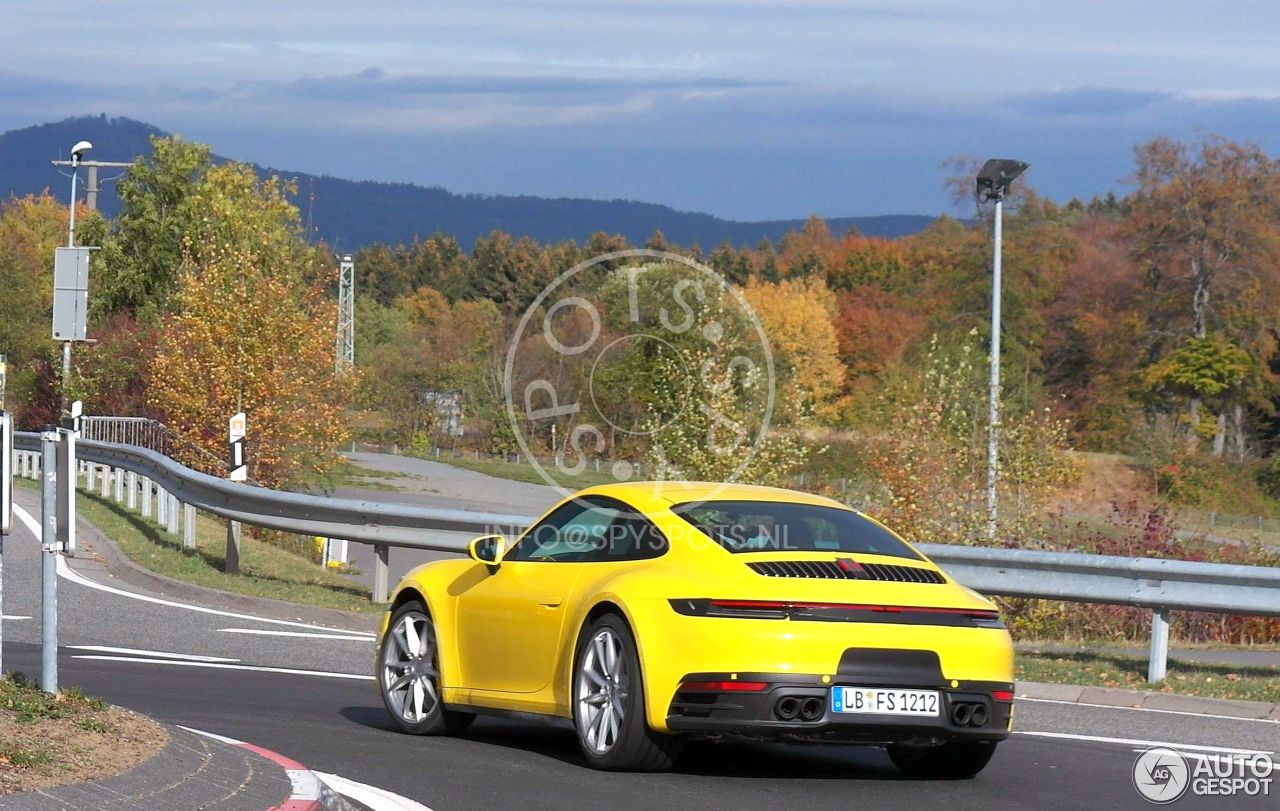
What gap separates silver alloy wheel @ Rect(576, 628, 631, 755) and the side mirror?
109 cm

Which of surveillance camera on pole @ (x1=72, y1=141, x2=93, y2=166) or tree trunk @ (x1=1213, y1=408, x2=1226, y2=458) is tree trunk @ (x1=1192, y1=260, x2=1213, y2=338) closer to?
tree trunk @ (x1=1213, y1=408, x2=1226, y2=458)

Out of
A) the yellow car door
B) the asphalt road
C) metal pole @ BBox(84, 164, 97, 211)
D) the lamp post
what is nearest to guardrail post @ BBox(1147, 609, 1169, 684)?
the asphalt road

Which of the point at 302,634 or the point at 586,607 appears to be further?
the point at 302,634

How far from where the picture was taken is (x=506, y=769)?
8180 mm

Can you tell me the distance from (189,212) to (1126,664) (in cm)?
4584

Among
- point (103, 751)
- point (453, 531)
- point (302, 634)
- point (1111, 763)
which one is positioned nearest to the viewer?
point (103, 751)

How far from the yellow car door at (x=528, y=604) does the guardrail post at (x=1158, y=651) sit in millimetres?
4678

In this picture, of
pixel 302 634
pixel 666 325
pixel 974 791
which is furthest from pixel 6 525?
pixel 666 325

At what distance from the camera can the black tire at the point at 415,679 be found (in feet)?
31.0

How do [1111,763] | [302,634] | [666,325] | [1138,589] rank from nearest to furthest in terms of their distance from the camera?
[1111,763], [1138,589], [302,634], [666,325]

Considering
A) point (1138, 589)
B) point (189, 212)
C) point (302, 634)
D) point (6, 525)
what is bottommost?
point (302, 634)

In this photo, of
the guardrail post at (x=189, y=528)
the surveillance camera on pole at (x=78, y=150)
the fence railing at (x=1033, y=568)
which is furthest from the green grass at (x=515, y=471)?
the fence railing at (x=1033, y=568)

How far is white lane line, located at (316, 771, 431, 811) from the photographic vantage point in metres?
7.09

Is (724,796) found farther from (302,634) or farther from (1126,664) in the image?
(302,634)
